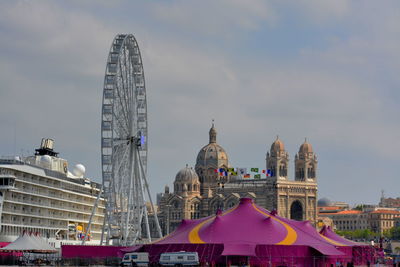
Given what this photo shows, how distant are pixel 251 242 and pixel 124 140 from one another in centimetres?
2334

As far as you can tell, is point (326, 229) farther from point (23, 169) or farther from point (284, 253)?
point (23, 169)

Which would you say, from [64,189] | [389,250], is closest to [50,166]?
[64,189]

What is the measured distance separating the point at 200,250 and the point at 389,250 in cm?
11318

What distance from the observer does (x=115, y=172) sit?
93000mm

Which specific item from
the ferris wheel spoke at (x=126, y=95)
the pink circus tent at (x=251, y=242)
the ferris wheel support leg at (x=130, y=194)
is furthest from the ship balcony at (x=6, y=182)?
the ferris wheel spoke at (x=126, y=95)

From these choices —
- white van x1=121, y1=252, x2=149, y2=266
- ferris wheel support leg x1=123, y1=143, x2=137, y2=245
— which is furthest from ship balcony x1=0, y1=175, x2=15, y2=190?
white van x1=121, y1=252, x2=149, y2=266

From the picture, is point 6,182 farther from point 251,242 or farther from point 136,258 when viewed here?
point 251,242

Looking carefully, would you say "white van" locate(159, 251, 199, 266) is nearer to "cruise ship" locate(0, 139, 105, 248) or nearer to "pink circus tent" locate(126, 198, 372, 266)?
"pink circus tent" locate(126, 198, 372, 266)

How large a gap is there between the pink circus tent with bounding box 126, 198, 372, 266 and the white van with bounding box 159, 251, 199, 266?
12.4 feet

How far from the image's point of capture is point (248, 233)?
261 ft

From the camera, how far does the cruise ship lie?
297ft

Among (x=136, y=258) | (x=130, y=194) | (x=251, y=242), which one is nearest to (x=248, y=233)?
(x=251, y=242)

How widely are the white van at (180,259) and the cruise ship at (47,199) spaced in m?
20.7

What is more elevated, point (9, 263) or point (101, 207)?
point (101, 207)
